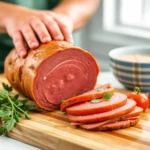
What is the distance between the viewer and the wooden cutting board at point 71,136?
6.28 feet

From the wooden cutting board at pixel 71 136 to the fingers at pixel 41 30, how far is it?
0.34 metres

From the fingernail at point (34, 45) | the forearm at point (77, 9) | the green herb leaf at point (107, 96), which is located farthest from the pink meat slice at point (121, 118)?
the forearm at point (77, 9)

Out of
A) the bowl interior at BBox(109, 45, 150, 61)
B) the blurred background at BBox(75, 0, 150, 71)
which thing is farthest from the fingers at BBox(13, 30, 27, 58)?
the blurred background at BBox(75, 0, 150, 71)

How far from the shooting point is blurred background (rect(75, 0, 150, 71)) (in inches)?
143

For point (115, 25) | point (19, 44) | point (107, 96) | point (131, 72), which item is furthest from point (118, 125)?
point (115, 25)

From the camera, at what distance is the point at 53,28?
2.38 meters

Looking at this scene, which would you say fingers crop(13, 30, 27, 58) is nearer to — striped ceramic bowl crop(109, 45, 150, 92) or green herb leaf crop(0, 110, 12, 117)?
green herb leaf crop(0, 110, 12, 117)

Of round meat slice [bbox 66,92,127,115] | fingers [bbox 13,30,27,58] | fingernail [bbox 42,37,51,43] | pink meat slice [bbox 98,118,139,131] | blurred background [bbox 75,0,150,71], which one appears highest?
A: fingernail [bbox 42,37,51,43]

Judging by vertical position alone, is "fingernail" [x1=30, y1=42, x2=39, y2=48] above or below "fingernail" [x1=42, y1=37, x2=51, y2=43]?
below

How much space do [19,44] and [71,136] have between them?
0.55 m

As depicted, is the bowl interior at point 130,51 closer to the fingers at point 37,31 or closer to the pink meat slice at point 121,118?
the fingers at point 37,31

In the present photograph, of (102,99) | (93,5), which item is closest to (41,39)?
(102,99)

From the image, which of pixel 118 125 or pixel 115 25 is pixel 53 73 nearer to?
pixel 118 125

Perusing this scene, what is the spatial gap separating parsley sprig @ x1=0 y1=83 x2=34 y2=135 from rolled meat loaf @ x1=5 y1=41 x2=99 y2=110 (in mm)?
59
